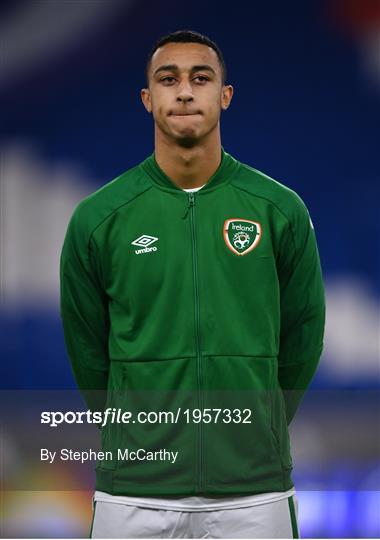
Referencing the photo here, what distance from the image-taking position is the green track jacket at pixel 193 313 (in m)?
2.16

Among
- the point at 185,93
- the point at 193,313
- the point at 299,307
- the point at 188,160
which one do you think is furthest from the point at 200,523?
the point at 185,93

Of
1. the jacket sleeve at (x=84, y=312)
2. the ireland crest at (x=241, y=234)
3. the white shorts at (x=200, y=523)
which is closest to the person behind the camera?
the white shorts at (x=200, y=523)

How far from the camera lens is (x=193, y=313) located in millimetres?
2184

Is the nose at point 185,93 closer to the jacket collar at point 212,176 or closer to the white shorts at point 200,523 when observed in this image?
the jacket collar at point 212,176

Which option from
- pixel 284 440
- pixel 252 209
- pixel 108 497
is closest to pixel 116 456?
pixel 108 497

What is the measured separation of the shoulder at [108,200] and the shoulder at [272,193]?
245 mm

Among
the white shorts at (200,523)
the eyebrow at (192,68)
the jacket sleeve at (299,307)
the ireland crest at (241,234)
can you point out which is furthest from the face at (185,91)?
the white shorts at (200,523)

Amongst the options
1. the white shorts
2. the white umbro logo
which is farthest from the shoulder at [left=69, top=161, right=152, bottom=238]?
the white shorts

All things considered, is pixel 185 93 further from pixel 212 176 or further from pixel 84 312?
pixel 84 312

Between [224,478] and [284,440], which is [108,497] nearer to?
[224,478]

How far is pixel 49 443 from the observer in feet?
9.84

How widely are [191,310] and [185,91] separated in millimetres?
547

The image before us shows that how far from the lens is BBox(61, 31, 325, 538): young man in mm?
2148

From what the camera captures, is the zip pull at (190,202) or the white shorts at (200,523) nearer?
the white shorts at (200,523)
